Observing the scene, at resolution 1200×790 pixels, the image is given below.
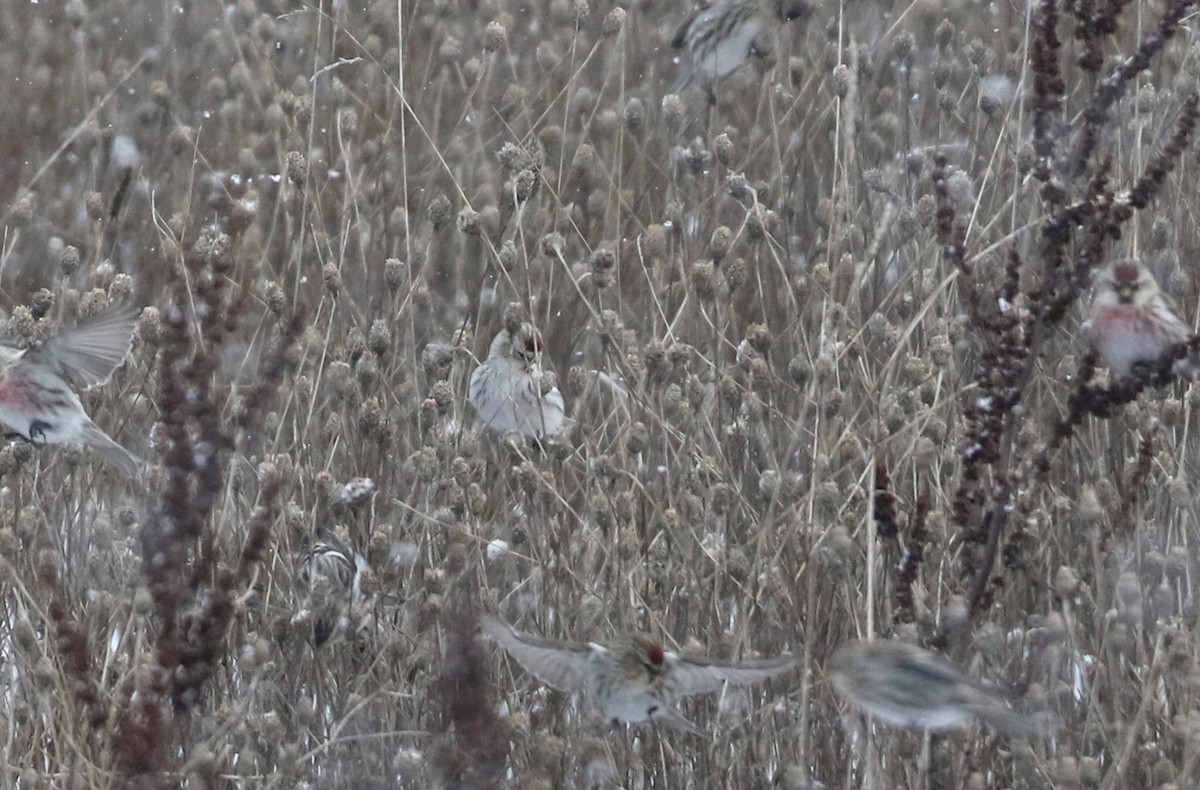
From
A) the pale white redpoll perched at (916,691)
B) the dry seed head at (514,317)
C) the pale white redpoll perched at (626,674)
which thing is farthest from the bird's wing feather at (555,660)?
the dry seed head at (514,317)

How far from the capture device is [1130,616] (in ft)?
9.77

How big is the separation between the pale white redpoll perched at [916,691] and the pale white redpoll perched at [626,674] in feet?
0.53

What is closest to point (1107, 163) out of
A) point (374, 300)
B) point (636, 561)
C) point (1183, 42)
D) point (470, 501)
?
point (636, 561)

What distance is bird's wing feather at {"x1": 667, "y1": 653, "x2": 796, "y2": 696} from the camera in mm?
2609

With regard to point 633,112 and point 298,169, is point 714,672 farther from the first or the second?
point 633,112

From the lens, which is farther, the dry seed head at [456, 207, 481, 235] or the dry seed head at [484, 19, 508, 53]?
the dry seed head at [484, 19, 508, 53]

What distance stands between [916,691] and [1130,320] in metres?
1.32

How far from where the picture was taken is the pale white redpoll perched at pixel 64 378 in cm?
321

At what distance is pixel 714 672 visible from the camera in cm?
271

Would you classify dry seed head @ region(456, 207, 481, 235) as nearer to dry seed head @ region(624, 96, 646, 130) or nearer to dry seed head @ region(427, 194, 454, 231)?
dry seed head @ region(427, 194, 454, 231)

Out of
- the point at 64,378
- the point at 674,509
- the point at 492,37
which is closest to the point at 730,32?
the point at 492,37

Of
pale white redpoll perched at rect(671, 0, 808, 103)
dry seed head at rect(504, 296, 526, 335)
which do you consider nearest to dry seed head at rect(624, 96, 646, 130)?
pale white redpoll perched at rect(671, 0, 808, 103)

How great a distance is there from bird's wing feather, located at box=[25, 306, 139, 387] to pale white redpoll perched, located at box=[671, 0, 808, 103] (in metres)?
2.07

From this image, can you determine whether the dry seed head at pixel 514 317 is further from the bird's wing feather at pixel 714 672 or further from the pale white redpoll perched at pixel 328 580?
the bird's wing feather at pixel 714 672
